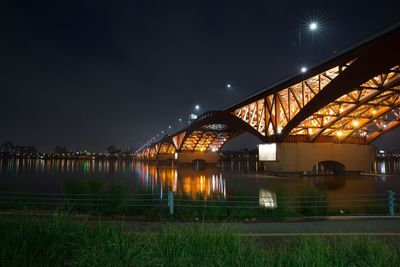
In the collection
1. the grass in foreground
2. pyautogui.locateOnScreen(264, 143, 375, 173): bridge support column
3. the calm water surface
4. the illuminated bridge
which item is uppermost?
the illuminated bridge

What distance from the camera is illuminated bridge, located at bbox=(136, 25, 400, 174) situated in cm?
2933

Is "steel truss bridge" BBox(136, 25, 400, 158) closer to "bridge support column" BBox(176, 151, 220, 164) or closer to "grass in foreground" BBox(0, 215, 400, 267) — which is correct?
"grass in foreground" BBox(0, 215, 400, 267)

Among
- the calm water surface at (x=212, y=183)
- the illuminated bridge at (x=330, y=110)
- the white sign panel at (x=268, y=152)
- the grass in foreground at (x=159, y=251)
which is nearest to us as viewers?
the grass in foreground at (x=159, y=251)

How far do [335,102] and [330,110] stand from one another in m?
6.20

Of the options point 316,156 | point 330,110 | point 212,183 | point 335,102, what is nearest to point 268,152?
point 316,156

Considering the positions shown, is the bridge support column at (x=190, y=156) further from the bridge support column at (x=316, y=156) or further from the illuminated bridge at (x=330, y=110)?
the bridge support column at (x=316, y=156)

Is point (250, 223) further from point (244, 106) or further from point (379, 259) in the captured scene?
point (244, 106)

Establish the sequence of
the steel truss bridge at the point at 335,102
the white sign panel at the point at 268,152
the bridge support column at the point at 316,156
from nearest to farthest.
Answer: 1. the steel truss bridge at the point at 335,102
2. the bridge support column at the point at 316,156
3. the white sign panel at the point at 268,152

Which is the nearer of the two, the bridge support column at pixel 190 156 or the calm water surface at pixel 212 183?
the calm water surface at pixel 212 183

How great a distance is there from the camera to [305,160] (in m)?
46.3

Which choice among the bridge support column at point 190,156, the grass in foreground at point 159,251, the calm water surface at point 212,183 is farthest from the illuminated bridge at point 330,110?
the bridge support column at point 190,156

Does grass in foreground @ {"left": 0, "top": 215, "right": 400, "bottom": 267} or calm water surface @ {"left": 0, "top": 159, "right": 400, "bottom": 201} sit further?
calm water surface @ {"left": 0, "top": 159, "right": 400, "bottom": 201}

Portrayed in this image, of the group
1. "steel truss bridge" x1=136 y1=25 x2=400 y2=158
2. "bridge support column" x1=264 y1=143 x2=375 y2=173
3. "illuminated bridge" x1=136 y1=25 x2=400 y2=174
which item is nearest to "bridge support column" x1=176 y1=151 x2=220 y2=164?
"steel truss bridge" x1=136 y1=25 x2=400 y2=158

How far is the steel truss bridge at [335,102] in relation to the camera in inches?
1123
